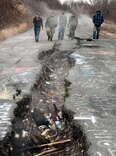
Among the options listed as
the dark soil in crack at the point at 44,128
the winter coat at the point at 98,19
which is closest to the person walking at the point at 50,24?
the winter coat at the point at 98,19

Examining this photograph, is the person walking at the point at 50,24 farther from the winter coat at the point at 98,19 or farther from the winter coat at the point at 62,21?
the winter coat at the point at 98,19

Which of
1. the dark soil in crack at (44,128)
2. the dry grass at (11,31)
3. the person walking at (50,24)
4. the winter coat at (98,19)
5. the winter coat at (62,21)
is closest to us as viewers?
the dark soil in crack at (44,128)

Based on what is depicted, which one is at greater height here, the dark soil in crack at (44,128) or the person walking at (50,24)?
the person walking at (50,24)

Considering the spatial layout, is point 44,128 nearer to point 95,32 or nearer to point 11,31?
point 95,32

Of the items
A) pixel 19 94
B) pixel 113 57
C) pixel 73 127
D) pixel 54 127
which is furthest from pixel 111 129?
pixel 113 57

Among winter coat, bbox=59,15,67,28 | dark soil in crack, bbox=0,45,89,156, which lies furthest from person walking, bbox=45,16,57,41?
dark soil in crack, bbox=0,45,89,156

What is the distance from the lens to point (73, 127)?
5117mm

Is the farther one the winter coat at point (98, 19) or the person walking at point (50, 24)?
the person walking at point (50, 24)

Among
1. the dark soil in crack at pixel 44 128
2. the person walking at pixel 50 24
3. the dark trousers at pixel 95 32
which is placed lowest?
the dark soil in crack at pixel 44 128

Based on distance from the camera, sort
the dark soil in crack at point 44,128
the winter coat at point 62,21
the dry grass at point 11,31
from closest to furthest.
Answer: the dark soil in crack at point 44,128 < the winter coat at point 62,21 < the dry grass at point 11,31

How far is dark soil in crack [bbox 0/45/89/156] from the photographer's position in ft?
15.1

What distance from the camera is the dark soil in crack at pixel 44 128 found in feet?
15.1

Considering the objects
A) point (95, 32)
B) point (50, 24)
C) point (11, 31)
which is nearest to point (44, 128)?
point (50, 24)

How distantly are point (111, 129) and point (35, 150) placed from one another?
4.55ft
